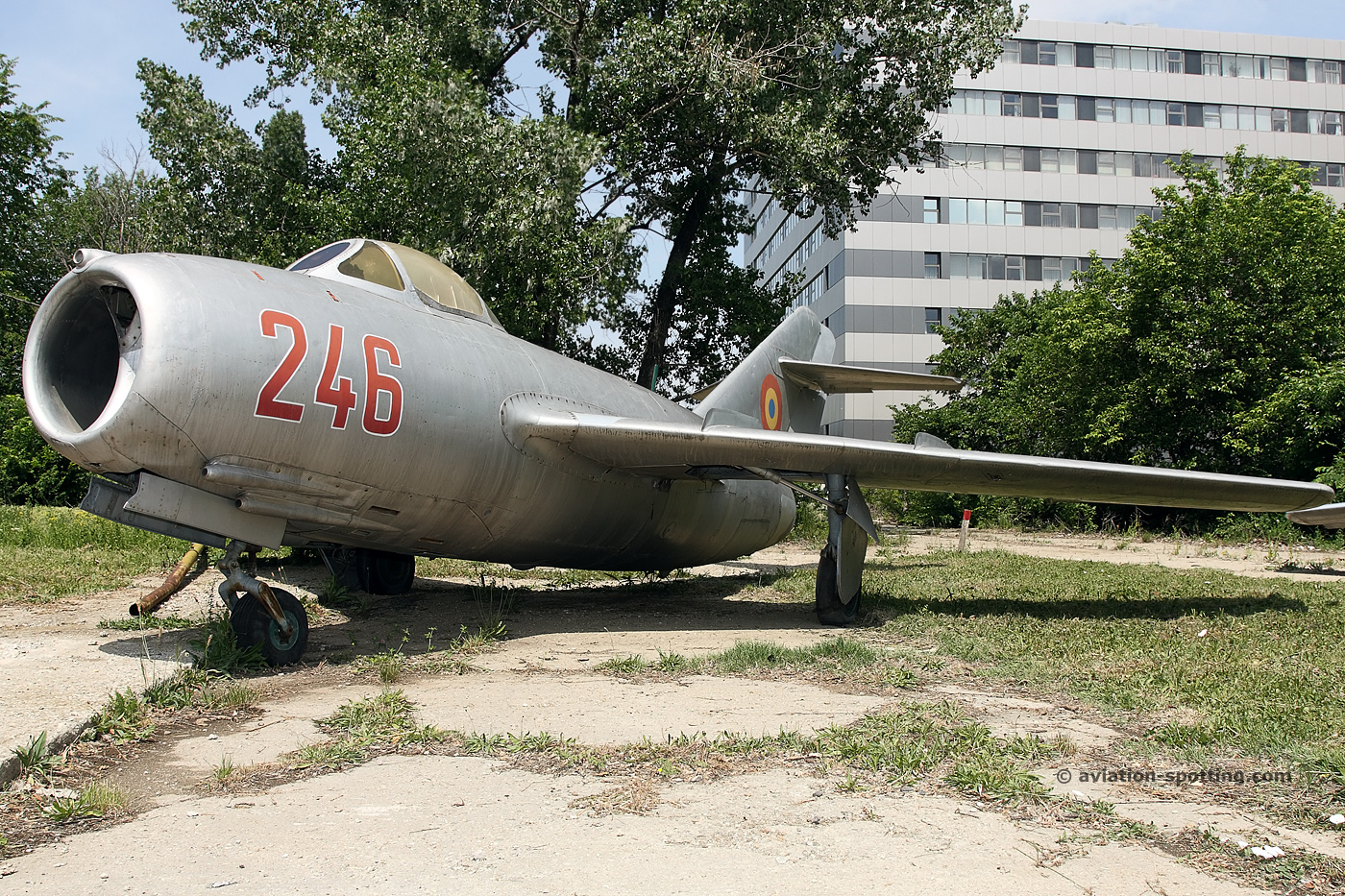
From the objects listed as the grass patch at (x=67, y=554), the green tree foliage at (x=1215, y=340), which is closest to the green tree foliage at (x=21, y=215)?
the grass patch at (x=67, y=554)

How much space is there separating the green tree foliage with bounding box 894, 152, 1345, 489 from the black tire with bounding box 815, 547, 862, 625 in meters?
19.6

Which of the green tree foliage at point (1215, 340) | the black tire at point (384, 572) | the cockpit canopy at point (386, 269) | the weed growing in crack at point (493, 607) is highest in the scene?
the green tree foliage at point (1215, 340)

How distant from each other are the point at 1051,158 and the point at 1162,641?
158ft

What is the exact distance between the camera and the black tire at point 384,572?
10164 millimetres

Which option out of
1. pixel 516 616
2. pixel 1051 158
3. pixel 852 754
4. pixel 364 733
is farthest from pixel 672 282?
pixel 1051 158

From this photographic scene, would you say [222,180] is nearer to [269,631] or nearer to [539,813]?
[269,631]

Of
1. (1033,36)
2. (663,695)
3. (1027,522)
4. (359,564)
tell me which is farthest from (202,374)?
(1033,36)

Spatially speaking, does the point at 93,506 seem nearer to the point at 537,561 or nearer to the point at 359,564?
the point at 537,561

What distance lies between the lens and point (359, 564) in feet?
33.5

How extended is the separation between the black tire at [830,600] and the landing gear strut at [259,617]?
4.71 meters

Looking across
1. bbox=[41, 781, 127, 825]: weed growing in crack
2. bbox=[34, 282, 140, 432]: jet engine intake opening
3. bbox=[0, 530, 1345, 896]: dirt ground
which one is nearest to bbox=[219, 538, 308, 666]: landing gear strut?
bbox=[0, 530, 1345, 896]: dirt ground

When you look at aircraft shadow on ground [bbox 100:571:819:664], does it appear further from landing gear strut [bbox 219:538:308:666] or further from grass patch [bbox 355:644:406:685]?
landing gear strut [bbox 219:538:308:666]

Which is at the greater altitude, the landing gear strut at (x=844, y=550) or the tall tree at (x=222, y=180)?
the tall tree at (x=222, y=180)

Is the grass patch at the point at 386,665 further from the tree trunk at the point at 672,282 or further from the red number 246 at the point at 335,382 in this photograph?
the tree trunk at the point at 672,282
